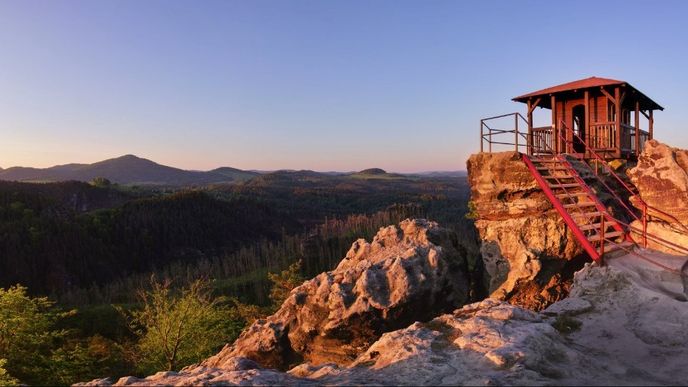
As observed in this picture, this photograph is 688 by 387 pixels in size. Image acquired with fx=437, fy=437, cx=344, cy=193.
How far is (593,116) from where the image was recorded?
24.6 meters

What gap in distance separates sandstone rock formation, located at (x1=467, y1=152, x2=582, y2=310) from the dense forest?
17.2 feet

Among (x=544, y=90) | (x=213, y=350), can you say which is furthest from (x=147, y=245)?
(x=544, y=90)

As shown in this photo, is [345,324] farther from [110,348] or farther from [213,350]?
[110,348]

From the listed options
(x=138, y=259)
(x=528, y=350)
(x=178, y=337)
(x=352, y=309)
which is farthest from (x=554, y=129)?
(x=138, y=259)

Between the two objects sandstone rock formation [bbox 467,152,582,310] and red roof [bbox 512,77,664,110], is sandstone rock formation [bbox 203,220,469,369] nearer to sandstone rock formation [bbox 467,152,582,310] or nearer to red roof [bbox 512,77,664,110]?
sandstone rock formation [bbox 467,152,582,310]

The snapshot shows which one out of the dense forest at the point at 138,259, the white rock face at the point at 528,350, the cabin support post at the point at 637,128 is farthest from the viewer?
the dense forest at the point at 138,259

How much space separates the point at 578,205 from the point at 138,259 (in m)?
93.3

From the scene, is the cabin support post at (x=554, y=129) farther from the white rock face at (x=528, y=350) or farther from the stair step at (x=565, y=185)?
the white rock face at (x=528, y=350)

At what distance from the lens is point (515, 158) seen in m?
17.8

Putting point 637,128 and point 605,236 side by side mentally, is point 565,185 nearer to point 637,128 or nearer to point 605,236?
point 605,236

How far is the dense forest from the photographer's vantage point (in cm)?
2467

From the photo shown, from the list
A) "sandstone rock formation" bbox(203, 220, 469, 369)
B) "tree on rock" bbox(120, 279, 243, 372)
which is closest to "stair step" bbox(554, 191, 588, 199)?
"sandstone rock formation" bbox(203, 220, 469, 369)

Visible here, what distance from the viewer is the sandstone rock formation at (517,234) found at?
16.2 meters

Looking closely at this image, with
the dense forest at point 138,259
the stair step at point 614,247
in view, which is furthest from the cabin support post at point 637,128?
the stair step at point 614,247
